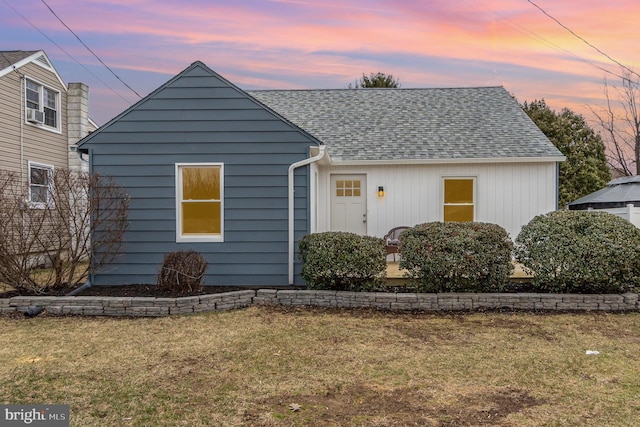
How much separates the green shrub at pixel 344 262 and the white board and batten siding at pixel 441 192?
340 centimetres

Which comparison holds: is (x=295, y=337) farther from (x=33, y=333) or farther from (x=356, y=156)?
(x=356, y=156)

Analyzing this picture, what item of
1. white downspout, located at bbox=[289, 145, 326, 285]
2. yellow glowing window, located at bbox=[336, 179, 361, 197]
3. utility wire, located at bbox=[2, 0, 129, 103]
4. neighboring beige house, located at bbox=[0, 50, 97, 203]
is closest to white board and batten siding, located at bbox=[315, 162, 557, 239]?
yellow glowing window, located at bbox=[336, 179, 361, 197]

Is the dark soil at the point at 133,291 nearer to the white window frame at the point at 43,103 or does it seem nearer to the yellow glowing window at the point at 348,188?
the yellow glowing window at the point at 348,188

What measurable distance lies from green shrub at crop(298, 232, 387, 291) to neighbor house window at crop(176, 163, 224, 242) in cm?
187

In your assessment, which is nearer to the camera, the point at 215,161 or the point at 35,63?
the point at 215,161

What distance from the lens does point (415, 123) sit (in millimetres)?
12078

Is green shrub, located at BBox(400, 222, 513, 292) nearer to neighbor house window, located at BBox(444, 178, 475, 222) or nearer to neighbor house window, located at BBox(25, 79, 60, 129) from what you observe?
neighbor house window, located at BBox(444, 178, 475, 222)

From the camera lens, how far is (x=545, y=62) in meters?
14.2

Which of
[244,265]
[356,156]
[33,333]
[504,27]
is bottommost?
[33,333]

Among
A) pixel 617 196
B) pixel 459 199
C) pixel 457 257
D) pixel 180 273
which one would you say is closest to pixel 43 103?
pixel 180 273

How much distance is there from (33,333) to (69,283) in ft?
6.30

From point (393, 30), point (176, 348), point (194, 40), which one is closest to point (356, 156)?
point (393, 30)

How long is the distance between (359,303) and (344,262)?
0.62 meters

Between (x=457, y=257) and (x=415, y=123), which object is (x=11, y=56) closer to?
(x=415, y=123)
